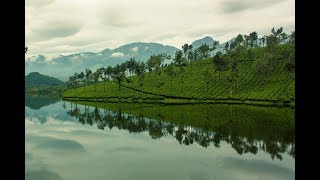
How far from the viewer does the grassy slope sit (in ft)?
394

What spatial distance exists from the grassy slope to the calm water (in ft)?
163

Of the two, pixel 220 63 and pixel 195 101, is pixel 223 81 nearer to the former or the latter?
pixel 220 63

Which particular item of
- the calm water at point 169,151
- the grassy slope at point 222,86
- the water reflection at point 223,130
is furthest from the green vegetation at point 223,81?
the calm water at point 169,151

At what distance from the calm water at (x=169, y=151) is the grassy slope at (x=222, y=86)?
4965 cm

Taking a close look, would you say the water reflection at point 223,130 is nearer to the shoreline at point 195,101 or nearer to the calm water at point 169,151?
the calm water at point 169,151

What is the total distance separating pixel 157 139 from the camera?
55625mm

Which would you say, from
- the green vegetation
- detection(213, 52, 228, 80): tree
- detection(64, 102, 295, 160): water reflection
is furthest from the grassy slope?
detection(64, 102, 295, 160): water reflection

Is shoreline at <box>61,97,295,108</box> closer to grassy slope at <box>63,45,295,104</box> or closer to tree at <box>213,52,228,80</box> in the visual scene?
grassy slope at <box>63,45,295,104</box>

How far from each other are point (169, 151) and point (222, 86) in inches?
3901

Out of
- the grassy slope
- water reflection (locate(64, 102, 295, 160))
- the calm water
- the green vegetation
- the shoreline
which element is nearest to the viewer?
the calm water

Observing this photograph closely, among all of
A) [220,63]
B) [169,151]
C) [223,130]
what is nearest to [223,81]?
[220,63]
